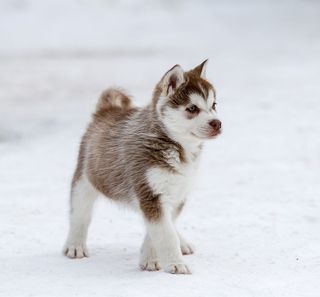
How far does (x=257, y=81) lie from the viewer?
54.4 feet

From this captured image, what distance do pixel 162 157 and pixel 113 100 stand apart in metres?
1.41

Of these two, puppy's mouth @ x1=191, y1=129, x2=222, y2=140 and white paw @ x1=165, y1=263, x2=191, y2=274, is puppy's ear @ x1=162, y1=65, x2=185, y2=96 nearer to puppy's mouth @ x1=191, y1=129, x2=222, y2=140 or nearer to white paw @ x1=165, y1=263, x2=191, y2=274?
puppy's mouth @ x1=191, y1=129, x2=222, y2=140

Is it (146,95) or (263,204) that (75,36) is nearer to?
(146,95)

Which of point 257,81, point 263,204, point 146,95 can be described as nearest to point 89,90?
point 146,95

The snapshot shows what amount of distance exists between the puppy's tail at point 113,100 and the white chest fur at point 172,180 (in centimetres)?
129

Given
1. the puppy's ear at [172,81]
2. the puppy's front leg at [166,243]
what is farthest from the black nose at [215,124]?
the puppy's front leg at [166,243]

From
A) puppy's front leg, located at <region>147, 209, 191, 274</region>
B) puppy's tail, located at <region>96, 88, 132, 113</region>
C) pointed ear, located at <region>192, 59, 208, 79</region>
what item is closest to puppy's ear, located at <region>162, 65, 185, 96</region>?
pointed ear, located at <region>192, 59, 208, 79</region>

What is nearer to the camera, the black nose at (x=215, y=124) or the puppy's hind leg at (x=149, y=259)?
the black nose at (x=215, y=124)

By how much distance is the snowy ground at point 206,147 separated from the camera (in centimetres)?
585

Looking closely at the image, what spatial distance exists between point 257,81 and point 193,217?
8777 mm

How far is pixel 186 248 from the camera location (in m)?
6.50

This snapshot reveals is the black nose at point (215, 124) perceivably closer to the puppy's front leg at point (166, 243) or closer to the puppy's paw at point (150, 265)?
the puppy's front leg at point (166, 243)

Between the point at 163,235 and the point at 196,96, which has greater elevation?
the point at 196,96

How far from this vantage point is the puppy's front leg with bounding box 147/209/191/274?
5582 mm
